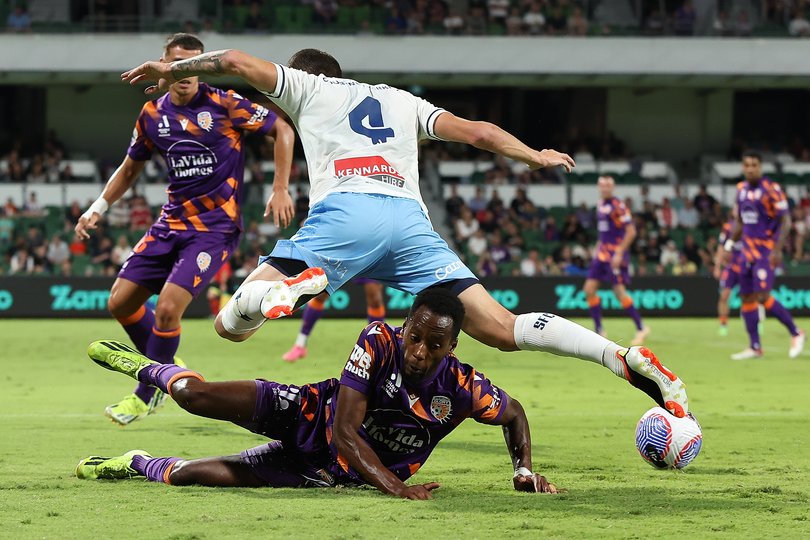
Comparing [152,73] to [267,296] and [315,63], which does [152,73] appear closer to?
[315,63]

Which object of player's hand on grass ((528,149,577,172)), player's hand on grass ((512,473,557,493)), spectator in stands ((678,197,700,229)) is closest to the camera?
player's hand on grass ((528,149,577,172))

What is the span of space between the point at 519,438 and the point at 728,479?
1.26 meters

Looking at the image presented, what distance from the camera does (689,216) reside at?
27828mm

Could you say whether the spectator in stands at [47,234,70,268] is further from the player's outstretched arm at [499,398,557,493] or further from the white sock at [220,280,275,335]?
the player's outstretched arm at [499,398,557,493]

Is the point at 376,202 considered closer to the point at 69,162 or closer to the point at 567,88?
the point at 69,162

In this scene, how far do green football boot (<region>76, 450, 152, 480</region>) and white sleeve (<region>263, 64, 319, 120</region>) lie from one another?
1.99 metres

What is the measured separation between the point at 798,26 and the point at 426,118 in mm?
26373

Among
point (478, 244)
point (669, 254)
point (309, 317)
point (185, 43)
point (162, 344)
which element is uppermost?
point (185, 43)

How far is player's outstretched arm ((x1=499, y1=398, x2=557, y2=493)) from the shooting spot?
560 cm

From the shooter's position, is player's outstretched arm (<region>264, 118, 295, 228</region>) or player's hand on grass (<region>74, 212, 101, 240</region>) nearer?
player's outstretched arm (<region>264, 118, 295, 228</region>)

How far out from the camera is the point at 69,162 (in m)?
28.5

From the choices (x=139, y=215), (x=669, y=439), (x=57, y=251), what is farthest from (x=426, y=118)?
(x=139, y=215)

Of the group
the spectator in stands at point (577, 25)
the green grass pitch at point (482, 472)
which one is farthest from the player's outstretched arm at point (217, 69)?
the spectator in stands at point (577, 25)

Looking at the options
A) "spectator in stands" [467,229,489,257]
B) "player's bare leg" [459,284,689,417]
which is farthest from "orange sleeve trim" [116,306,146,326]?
"spectator in stands" [467,229,489,257]
